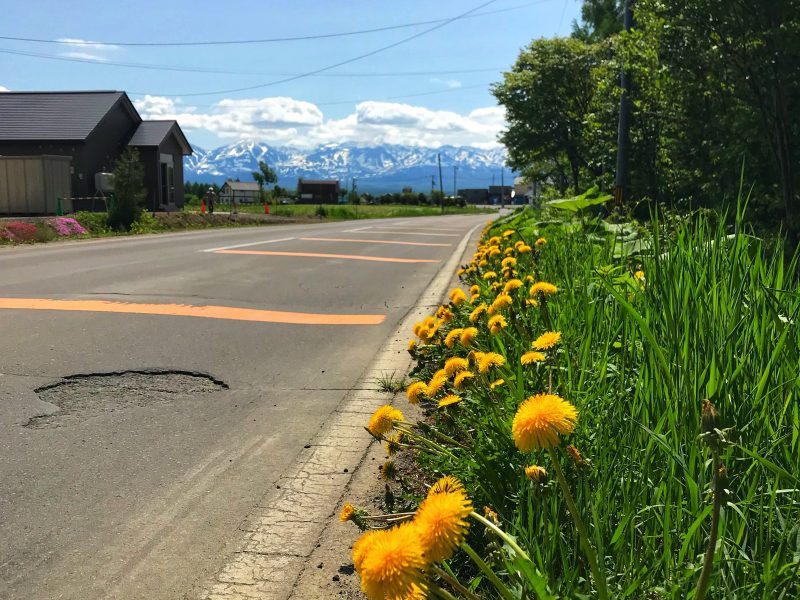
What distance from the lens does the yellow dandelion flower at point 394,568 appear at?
47.8 inches

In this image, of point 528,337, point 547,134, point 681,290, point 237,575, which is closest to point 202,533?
point 237,575

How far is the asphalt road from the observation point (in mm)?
2609

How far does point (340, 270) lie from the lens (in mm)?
11688

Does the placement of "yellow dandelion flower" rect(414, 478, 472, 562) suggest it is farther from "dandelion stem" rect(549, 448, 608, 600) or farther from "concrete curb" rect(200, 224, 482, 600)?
"concrete curb" rect(200, 224, 482, 600)

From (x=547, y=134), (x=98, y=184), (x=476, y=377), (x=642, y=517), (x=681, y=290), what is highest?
(x=547, y=134)

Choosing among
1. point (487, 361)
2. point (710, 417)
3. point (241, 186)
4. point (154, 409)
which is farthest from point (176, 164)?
point (241, 186)

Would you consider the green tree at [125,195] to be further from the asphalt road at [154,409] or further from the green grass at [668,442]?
the green grass at [668,442]

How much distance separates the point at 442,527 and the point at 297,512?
1.73 metres

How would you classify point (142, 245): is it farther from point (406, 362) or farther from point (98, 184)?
point (98, 184)

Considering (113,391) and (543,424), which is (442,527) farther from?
(113,391)

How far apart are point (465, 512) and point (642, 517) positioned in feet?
2.98

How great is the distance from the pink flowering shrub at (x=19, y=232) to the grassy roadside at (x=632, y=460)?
57.7ft

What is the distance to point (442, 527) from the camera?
4.17 feet

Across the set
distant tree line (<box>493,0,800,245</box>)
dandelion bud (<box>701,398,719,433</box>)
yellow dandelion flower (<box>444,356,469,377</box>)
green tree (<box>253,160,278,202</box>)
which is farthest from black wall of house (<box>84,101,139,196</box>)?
green tree (<box>253,160,278,202</box>)
